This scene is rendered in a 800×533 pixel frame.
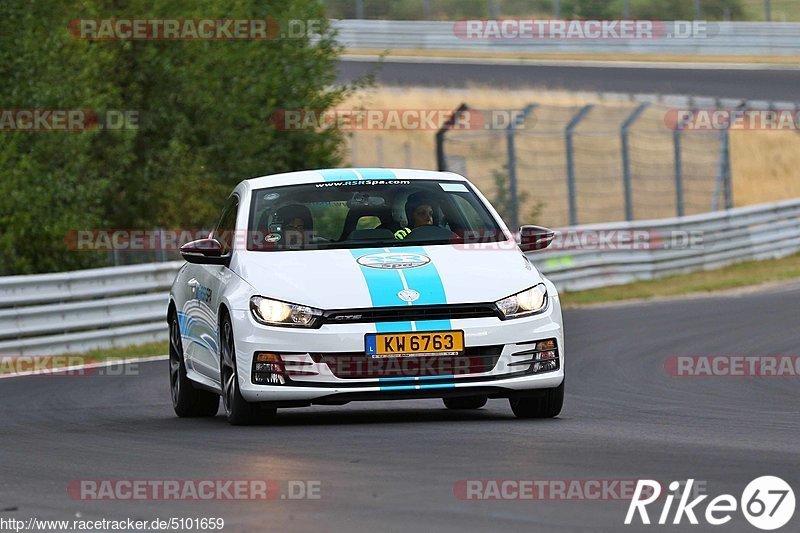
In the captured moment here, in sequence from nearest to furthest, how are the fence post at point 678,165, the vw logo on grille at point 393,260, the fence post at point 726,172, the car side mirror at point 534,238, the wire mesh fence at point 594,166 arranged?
the vw logo on grille at point 393,260 → the car side mirror at point 534,238 → the wire mesh fence at point 594,166 → the fence post at point 678,165 → the fence post at point 726,172

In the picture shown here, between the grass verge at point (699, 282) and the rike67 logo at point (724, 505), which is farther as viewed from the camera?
the grass verge at point (699, 282)

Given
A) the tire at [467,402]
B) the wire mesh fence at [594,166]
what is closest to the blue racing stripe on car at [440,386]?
the tire at [467,402]

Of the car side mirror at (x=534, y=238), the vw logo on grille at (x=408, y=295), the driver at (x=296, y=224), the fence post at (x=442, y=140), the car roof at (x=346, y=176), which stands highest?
the car roof at (x=346, y=176)

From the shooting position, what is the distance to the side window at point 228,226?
1119cm

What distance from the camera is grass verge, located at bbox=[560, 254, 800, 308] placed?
78.2 feet

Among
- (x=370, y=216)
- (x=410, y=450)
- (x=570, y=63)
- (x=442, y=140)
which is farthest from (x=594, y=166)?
(x=410, y=450)

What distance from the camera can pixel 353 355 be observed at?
31.4 ft

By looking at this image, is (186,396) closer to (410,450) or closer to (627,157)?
(410,450)

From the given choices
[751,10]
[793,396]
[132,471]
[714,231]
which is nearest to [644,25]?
[751,10]

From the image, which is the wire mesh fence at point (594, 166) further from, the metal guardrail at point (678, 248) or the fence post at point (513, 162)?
the metal guardrail at point (678, 248)

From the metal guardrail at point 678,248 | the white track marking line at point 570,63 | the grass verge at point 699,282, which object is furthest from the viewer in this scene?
the white track marking line at point 570,63

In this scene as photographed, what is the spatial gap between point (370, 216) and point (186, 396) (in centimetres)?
194

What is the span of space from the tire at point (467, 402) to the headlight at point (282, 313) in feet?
6.88

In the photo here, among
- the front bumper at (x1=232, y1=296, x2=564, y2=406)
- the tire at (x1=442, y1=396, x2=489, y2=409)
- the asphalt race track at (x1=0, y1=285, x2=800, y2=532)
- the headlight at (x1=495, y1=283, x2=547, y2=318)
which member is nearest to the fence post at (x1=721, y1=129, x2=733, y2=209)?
the asphalt race track at (x1=0, y1=285, x2=800, y2=532)
